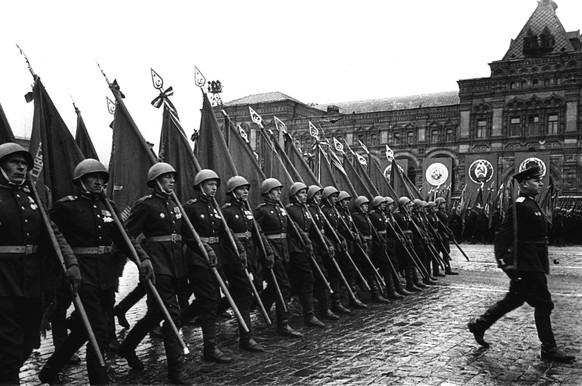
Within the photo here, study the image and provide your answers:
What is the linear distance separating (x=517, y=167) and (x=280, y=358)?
35067mm

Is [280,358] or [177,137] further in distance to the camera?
[177,137]

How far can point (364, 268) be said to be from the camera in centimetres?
977

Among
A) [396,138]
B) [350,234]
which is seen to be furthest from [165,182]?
[396,138]

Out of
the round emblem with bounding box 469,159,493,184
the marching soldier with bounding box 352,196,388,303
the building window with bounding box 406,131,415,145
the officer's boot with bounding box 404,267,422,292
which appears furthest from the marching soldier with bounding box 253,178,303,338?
the building window with bounding box 406,131,415,145

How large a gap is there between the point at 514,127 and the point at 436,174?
21.2 feet

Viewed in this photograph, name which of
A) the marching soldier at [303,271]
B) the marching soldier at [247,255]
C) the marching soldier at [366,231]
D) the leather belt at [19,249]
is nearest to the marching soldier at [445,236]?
the marching soldier at [366,231]

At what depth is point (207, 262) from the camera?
5656 mm

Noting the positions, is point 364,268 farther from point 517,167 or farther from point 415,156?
point 415,156

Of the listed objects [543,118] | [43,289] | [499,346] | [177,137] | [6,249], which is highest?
[543,118]

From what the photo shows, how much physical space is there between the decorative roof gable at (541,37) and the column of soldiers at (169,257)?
38015mm

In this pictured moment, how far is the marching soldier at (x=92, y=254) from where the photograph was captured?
15.1 ft

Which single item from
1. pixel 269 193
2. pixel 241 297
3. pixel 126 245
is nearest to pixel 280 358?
pixel 241 297

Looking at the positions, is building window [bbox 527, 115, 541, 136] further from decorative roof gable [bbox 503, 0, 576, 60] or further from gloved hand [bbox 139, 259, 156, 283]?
gloved hand [bbox 139, 259, 156, 283]

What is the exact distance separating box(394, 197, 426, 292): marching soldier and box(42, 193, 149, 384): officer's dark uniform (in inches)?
263
